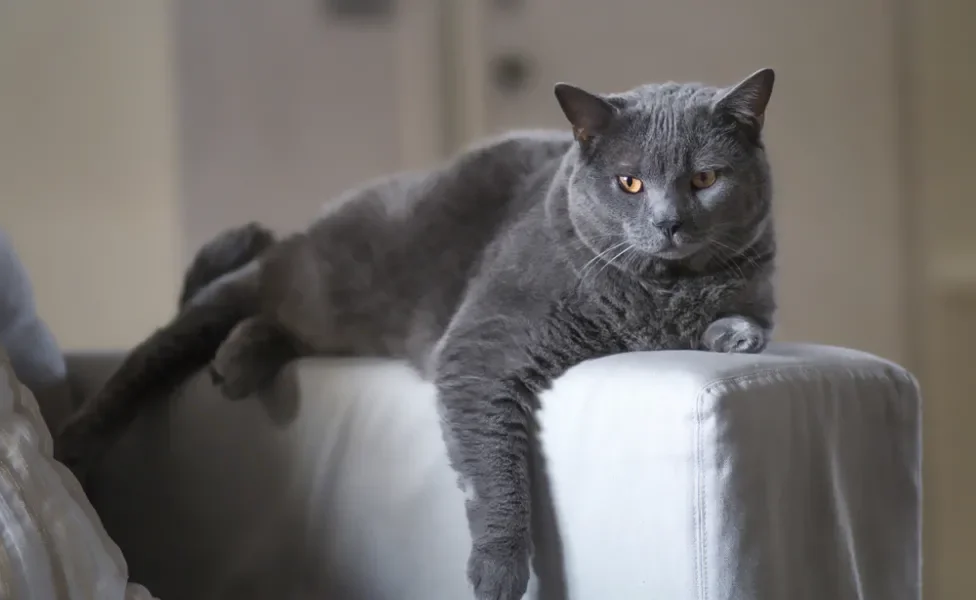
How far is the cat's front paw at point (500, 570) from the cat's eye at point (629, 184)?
0.41 m

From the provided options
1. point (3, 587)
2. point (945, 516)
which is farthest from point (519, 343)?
point (945, 516)

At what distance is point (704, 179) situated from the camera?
0.98 m

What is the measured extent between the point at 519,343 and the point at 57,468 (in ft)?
1.64

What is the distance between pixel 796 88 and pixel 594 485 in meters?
1.61

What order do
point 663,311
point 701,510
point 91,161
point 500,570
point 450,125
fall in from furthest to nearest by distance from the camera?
point 450,125
point 91,161
point 663,311
point 500,570
point 701,510

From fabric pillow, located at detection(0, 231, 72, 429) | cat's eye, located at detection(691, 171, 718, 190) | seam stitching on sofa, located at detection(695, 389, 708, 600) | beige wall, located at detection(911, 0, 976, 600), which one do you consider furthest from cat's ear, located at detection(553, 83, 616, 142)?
beige wall, located at detection(911, 0, 976, 600)

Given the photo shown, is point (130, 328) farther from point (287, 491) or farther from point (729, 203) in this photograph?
point (729, 203)

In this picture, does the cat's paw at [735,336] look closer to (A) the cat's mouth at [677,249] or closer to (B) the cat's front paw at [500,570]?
(A) the cat's mouth at [677,249]

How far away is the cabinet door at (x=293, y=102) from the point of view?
6.18 ft

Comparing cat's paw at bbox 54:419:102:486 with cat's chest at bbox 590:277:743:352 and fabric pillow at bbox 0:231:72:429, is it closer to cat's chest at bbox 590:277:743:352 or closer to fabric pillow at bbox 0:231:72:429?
fabric pillow at bbox 0:231:72:429

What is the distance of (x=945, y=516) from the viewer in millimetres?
2166

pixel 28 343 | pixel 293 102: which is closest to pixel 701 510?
pixel 28 343

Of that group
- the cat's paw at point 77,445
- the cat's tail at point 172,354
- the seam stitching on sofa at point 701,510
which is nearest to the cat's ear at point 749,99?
the seam stitching on sofa at point 701,510

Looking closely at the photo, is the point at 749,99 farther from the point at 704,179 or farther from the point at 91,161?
the point at 91,161
